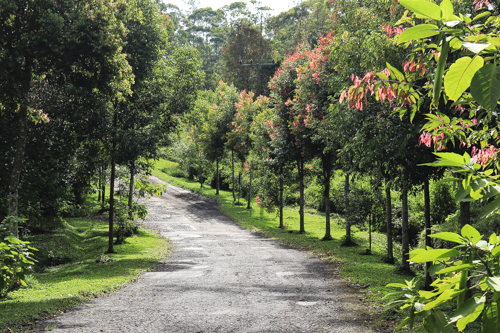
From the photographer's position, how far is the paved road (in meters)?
6.81

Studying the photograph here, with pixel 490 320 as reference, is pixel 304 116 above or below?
above

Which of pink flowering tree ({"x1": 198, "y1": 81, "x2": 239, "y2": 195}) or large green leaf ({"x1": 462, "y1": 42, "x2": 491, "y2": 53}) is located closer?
large green leaf ({"x1": 462, "y1": 42, "x2": 491, "y2": 53})

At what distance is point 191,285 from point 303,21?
49.1 metres

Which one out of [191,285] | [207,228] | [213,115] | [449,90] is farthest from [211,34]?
[449,90]

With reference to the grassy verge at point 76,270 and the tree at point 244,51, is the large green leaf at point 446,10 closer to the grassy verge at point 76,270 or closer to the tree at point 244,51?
the grassy verge at point 76,270

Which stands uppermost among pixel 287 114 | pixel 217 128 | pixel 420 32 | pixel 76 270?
pixel 217 128

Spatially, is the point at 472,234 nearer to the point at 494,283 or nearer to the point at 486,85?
the point at 494,283

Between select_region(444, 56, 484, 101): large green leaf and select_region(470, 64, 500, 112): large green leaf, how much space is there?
0.02 meters

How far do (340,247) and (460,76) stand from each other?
15.6m

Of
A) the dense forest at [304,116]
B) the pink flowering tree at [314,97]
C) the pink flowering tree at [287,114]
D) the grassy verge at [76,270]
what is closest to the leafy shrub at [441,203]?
the dense forest at [304,116]

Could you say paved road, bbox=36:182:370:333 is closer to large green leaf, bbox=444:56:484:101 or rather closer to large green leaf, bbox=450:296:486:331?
large green leaf, bbox=450:296:486:331

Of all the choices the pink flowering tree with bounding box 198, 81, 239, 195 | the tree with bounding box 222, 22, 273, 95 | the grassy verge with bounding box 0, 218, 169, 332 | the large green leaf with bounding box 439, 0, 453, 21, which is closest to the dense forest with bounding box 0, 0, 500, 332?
the large green leaf with bounding box 439, 0, 453, 21

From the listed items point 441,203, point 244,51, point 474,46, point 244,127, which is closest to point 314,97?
point 441,203

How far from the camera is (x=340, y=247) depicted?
633 inches
